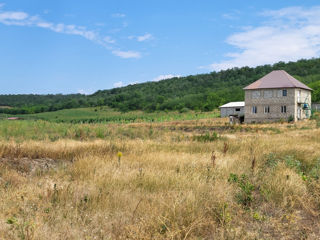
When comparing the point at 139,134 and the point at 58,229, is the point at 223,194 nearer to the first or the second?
the point at 58,229

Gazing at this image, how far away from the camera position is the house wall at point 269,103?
43.6 m

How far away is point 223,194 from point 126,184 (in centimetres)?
176

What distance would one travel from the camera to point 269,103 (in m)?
44.9

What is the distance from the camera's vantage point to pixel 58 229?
3541mm

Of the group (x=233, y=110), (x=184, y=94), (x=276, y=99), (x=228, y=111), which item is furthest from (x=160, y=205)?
(x=184, y=94)

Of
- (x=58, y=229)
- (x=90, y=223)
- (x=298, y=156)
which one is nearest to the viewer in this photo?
(x=58, y=229)

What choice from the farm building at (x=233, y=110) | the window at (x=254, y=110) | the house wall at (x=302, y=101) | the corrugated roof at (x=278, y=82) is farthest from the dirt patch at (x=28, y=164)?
the farm building at (x=233, y=110)

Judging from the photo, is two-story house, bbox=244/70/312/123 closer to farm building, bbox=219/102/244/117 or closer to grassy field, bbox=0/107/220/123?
farm building, bbox=219/102/244/117

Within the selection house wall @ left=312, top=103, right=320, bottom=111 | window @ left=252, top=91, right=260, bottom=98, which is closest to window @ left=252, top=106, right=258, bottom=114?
window @ left=252, top=91, right=260, bottom=98

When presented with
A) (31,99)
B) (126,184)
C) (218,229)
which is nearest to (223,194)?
(218,229)

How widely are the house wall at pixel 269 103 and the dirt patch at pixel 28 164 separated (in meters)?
40.7

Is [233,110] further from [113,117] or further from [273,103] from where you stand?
[113,117]

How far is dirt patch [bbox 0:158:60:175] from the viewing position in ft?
25.5

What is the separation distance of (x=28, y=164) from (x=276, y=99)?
41872mm
